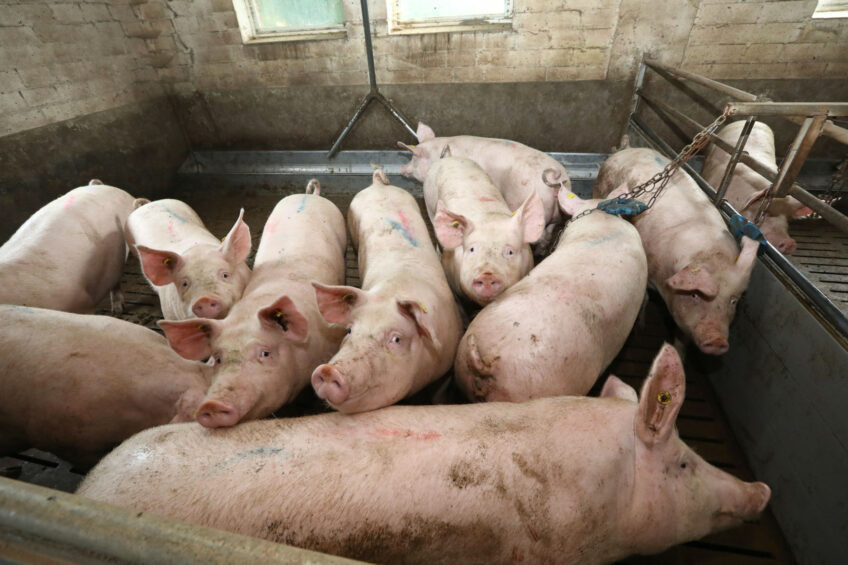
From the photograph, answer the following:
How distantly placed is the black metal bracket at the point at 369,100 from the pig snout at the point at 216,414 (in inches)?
216

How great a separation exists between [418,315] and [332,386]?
22.3 inches

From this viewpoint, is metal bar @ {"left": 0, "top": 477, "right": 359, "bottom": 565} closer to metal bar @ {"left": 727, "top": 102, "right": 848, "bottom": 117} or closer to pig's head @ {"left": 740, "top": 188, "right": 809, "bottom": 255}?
metal bar @ {"left": 727, "top": 102, "right": 848, "bottom": 117}

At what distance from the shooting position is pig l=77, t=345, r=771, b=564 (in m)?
1.29

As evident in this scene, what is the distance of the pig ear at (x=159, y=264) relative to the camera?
259cm

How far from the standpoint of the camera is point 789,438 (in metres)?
2.15

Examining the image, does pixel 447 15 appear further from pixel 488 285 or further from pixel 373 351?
pixel 373 351

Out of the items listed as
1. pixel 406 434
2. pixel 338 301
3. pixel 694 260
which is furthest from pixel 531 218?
pixel 406 434

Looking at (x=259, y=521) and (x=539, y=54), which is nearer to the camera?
(x=259, y=521)

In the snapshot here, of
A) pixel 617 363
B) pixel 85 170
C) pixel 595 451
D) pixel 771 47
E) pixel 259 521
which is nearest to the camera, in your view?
pixel 259 521

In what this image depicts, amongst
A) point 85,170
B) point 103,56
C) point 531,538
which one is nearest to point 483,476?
point 531,538

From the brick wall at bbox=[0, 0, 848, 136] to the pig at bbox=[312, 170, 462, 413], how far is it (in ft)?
13.2

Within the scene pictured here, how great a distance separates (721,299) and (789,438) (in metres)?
0.92

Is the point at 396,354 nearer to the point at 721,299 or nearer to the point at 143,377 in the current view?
the point at 143,377

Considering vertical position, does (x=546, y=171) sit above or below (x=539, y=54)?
below
